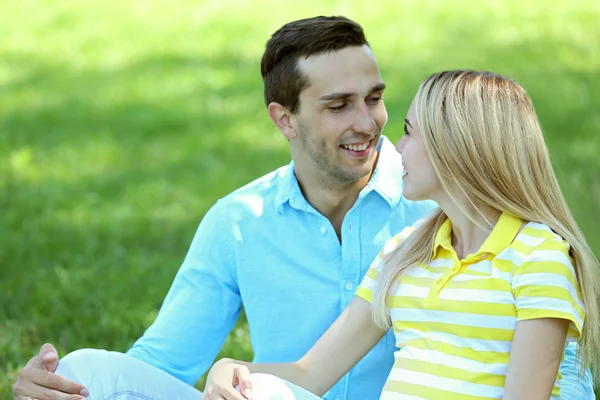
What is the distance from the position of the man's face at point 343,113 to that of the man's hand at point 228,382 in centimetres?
86

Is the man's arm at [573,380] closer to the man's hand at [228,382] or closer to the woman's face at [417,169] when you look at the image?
the woman's face at [417,169]

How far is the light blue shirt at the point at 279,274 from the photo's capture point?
11.7 feet

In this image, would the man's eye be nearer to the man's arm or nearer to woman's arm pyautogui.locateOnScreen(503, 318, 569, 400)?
the man's arm

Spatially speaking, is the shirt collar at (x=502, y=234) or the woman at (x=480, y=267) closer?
the woman at (x=480, y=267)

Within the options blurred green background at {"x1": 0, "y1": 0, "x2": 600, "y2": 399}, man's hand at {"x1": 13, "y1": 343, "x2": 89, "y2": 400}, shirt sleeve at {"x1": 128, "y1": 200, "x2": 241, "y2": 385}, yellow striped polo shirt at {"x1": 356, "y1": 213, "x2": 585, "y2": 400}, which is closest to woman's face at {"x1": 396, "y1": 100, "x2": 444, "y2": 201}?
yellow striped polo shirt at {"x1": 356, "y1": 213, "x2": 585, "y2": 400}

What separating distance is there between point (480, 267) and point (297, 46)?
122cm

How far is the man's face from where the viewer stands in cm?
363

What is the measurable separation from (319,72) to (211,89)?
4905 mm

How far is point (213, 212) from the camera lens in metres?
3.76

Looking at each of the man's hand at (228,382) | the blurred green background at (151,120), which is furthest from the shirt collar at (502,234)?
the blurred green background at (151,120)

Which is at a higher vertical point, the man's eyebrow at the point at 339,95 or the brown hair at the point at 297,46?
the brown hair at the point at 297,46

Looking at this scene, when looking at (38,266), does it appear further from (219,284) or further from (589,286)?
(589,286)

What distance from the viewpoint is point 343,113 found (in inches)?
144

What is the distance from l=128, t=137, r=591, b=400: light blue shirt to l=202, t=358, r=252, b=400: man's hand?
58 centimetres
